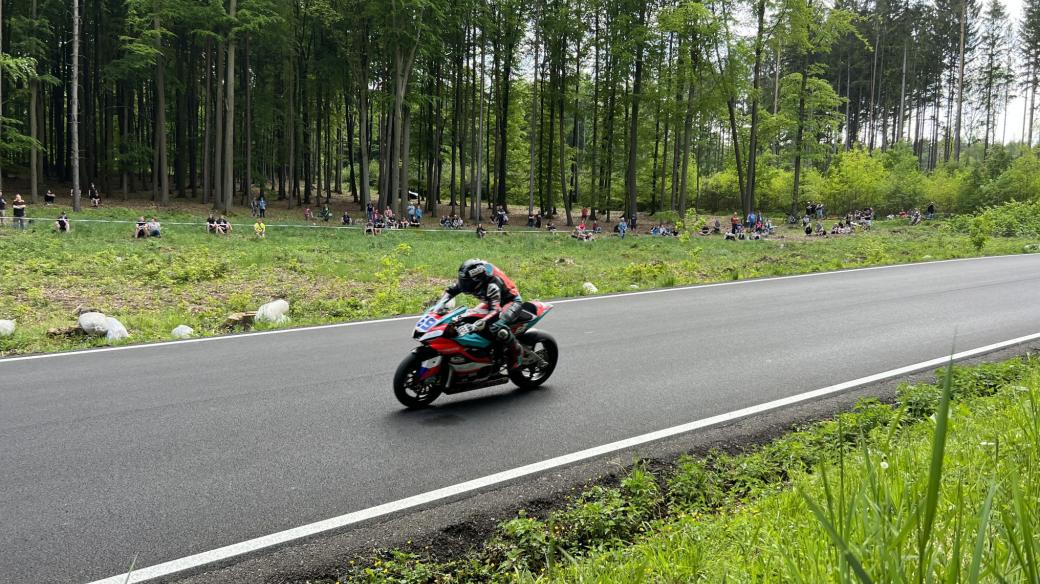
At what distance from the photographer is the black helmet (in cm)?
683

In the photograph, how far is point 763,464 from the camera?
501cm

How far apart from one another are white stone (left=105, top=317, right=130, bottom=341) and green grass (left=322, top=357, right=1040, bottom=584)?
27.7ft

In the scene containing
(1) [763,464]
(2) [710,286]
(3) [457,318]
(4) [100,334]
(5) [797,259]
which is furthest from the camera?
(5) [797,259]

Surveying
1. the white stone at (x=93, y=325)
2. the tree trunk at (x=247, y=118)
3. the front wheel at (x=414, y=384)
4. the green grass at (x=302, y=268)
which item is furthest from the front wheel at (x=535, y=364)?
the tree trunk at (x=247, y=118)

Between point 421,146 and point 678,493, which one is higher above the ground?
point 421,146

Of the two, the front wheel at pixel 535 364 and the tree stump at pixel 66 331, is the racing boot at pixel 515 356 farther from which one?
the tree stump at pixel 66 331

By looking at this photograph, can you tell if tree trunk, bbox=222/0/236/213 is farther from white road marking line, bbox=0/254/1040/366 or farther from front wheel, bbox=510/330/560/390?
front wheel, bbox=510/330/560/390

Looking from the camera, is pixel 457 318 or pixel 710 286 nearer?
pixel 457 318

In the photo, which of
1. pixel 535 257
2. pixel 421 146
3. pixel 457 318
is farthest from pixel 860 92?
pixel 457 318

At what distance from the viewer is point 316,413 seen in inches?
250

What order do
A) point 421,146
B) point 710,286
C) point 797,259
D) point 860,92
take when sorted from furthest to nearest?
point 860,92, point 421,146, point 797,259, point 710,286

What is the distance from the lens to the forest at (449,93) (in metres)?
36.4

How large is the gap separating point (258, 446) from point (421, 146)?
46844 mm

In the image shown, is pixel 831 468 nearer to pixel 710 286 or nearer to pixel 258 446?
pixel 258 446
